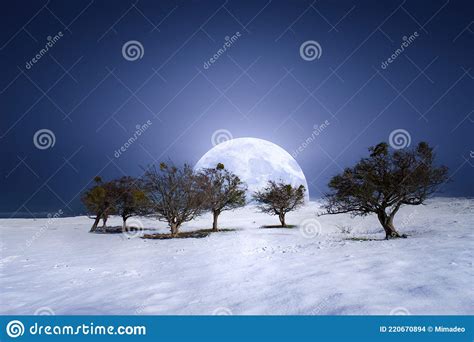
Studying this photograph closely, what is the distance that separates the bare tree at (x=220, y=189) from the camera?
27.3 meters

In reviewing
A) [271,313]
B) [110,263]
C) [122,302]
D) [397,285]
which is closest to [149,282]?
[122,302]

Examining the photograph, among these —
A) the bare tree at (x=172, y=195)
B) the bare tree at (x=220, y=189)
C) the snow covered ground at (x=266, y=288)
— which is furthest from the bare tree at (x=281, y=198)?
the snow covered ground at (x=266, y=288)

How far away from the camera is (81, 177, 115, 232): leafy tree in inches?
1045

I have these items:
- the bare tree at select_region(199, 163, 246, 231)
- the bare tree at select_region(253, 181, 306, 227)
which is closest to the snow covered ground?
the bare tree at select_region(199, 163, 246, 231)

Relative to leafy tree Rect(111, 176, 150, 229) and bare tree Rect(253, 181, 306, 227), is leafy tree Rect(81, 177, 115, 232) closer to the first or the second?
leafy tree Rect(111, 176, 150, 229)

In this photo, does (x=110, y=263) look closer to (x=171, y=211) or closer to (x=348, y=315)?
(x=348, y=315)

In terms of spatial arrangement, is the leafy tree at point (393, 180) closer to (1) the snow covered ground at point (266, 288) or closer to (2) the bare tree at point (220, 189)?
(1) the snow covered ground at point (266, 288)

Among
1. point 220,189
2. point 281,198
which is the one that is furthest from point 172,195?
point 281,198

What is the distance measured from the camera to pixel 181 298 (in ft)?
15.6

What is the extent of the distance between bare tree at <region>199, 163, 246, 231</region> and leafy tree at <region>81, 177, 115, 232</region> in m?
9.56

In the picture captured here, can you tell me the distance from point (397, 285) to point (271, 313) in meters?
2.33

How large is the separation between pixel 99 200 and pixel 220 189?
11965 millimetres

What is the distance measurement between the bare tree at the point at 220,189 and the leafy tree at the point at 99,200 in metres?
9.56

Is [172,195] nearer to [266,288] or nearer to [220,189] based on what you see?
[220,189]
